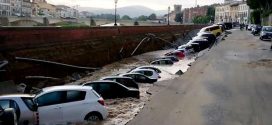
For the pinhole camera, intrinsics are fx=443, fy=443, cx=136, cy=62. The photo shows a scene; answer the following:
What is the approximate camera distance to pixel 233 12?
167m

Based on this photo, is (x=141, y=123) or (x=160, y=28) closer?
(x=141, y=123)

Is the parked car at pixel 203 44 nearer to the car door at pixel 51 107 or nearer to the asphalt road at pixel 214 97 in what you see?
the asphalt road at pixel 214 97

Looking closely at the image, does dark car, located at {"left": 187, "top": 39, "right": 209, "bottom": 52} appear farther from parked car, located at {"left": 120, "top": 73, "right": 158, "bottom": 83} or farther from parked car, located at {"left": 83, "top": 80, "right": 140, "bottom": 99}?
parked car, located at {"left": 83, "top": 80, "right": 140, "bottom": 99}

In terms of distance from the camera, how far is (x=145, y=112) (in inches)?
577

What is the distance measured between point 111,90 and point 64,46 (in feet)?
68.5

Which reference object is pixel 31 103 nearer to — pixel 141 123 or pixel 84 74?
pixel 141 123

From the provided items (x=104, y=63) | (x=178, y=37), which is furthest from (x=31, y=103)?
(x=178, y=37)

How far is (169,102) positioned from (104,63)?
1089 inches

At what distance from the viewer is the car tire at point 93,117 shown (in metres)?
13.2

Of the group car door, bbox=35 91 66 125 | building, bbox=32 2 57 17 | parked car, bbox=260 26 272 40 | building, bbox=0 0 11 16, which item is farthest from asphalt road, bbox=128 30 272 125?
building, bbox=32 2 57 17

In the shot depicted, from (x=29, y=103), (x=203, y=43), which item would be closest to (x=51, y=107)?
(x=29, y=103)

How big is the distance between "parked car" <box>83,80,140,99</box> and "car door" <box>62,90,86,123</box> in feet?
12.7

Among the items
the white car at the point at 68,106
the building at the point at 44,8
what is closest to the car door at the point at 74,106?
the white car at the point at 68,106

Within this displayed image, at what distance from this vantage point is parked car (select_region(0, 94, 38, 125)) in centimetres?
1227
